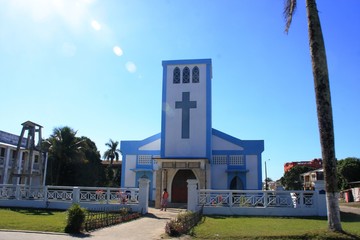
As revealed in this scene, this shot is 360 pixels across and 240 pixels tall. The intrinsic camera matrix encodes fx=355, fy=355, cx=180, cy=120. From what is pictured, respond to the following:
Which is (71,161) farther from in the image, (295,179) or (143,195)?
(295,179)

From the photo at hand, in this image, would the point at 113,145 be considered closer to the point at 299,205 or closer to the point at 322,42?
the point at 299,205

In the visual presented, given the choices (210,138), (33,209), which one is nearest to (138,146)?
(210,138)

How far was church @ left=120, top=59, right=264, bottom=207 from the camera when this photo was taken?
2914cm

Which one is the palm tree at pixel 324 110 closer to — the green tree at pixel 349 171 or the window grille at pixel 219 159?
the window grille at pixel 219 159

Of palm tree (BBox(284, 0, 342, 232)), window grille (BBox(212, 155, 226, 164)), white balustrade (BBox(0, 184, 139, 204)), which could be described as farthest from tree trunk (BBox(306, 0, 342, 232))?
window grille (BBox(212, 155, 226, 164))

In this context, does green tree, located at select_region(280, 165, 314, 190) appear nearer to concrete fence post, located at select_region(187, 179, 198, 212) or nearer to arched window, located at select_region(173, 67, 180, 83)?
arched window, located at select_region(173, 67, 180, 83)

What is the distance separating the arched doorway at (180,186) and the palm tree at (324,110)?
61.7 ft

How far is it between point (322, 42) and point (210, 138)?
57.9 ft

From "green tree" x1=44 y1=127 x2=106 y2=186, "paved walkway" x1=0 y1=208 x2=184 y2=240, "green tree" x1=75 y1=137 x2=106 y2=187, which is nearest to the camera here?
"paved walkway" x1=0 y1=208 x2=184 y2=240

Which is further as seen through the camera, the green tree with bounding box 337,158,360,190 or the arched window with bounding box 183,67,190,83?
the green tree with bounding box 337,158,360,190

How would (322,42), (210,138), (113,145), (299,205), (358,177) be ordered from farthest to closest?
(113,145) → (358,177) → (210,138) → (299,205) → (322,42)

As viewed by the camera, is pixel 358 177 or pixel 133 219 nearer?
pixel 133 219

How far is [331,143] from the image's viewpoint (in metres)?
11.4

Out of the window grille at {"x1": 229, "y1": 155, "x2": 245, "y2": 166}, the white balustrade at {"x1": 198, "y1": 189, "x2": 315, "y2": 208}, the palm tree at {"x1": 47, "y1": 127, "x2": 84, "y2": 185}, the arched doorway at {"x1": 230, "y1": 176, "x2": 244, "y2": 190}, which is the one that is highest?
the palm tree at {"x1": 47, "y1": 127, "x2": 84, "y2": 185}
